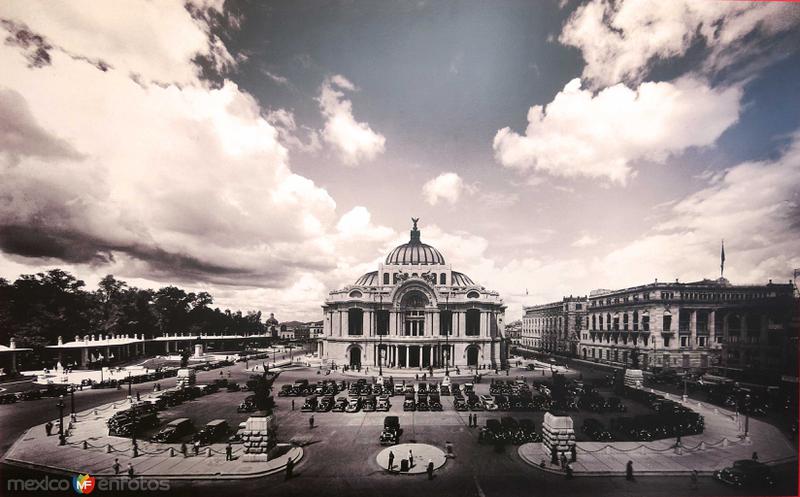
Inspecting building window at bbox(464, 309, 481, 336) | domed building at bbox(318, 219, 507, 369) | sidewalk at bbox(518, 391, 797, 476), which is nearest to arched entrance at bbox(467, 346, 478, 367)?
domed building at bbox(318, 219, 507, 369)

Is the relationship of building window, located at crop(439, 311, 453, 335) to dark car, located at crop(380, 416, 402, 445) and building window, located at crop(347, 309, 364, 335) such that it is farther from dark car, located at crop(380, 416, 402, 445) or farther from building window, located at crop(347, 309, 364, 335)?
dark car, located at crop(380, 416, 402, 445)

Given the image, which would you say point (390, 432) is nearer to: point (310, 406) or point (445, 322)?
point (310, 406)

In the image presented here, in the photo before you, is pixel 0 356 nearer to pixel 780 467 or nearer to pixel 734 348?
pixel 780 467

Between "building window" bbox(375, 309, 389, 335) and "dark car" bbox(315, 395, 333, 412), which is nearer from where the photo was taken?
"dark car" bbox(315, 395, 333, 412)

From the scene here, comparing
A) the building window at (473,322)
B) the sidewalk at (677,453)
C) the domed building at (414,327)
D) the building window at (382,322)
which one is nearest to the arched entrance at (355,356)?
the domed building at (414,327)

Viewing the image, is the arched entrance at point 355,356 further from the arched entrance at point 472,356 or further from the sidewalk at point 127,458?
the sidewalk at point 127,458

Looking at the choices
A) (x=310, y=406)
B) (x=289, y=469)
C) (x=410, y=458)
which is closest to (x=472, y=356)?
(x=310, y=406)
